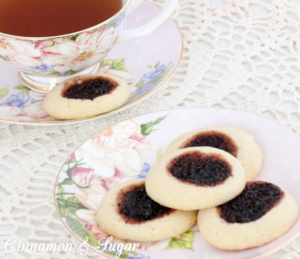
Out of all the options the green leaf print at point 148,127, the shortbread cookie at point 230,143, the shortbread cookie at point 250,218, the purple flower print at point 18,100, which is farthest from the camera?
the purple flower print at point 18,100

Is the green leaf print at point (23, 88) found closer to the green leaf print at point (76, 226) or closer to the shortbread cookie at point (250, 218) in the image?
the green leaf print at point (76, 226)

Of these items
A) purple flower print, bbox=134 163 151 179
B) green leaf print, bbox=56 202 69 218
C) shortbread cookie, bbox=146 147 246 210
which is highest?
shortbread cookie, bbox=146 147 246 210

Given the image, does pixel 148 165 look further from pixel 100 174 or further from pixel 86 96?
pixel 86 96

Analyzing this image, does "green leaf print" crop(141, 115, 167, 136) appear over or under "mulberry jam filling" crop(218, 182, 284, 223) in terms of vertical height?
under

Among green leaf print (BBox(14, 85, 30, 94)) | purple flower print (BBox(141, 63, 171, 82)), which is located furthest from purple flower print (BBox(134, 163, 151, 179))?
green leaf print (BBox(14, 85, 30, 94))

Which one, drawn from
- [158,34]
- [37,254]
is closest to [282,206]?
[37,254]

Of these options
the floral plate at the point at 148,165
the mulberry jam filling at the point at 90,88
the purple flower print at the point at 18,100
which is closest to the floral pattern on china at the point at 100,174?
the floral plate at the point at 148,165

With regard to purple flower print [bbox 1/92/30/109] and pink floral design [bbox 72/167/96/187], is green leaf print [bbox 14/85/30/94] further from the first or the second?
pink floral design [bbox 72/167/96/187]
